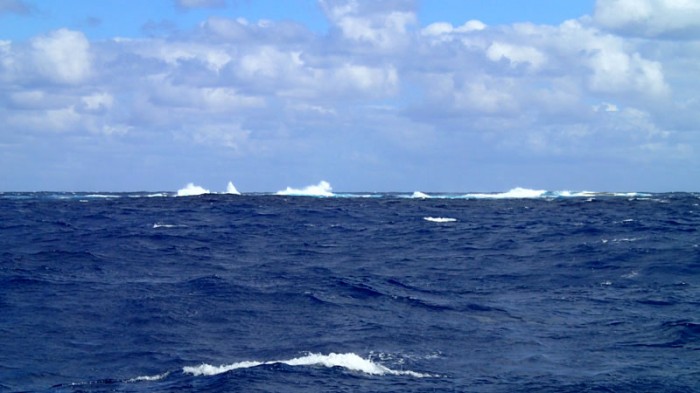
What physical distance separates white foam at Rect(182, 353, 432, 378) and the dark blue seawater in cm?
5

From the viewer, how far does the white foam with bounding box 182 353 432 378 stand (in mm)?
18812

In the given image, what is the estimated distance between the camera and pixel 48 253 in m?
40.2

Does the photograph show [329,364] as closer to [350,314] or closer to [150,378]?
[150,378]

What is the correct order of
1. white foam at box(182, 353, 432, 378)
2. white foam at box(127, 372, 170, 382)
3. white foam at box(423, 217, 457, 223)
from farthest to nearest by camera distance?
1. white foam at box(423, 217, 457, 223)
2. white foam at box(182, 353, 432, 378)
3. white foam at box(127, 372, 170, 382)

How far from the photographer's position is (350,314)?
26.1 meters

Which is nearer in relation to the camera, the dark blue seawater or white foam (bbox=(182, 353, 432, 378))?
the dark blue seawater

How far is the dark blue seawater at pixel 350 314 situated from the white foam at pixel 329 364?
0.17 ft

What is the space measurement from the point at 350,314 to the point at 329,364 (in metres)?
6.73

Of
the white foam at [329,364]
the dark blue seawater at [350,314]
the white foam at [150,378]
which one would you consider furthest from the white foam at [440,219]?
the white foam at [150,378]

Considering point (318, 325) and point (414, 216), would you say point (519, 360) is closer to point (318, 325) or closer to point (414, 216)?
point (318, 325)

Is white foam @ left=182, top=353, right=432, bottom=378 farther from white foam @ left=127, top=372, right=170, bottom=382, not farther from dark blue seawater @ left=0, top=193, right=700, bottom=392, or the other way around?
white foam @ left=127, top=372, right=170, bottom=382

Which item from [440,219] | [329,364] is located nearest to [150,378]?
[329,364]

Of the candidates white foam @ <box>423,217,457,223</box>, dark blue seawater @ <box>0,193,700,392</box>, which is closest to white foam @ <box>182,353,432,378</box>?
dark blue seawater @ <box>0,193,700,392</box>

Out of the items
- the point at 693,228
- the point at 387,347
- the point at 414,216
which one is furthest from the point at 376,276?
the point at 414,216
